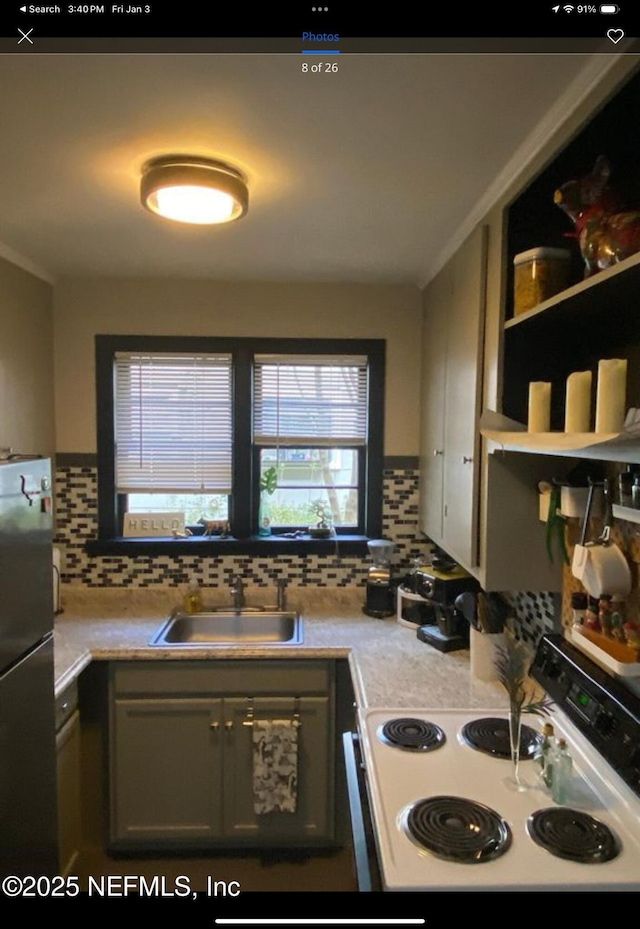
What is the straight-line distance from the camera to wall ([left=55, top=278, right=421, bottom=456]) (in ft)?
9.05

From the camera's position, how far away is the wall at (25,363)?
2.33 metres

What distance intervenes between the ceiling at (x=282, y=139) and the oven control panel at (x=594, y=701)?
4.44 feet

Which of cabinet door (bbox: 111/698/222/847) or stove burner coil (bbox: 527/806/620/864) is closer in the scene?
stove burner coil (bbox: 527/806/620/864)

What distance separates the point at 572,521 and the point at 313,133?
128 centimetres

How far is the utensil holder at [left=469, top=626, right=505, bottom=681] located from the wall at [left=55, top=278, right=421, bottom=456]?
1287 mm

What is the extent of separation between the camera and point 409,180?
1657mm

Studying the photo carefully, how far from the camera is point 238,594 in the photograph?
2.75 meters

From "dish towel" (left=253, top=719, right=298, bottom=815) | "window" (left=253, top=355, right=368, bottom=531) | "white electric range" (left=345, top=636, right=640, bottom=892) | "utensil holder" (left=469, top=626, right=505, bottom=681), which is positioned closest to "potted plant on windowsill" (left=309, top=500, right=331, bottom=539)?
"window" (left=253, top=355, right=368, bottom=531)

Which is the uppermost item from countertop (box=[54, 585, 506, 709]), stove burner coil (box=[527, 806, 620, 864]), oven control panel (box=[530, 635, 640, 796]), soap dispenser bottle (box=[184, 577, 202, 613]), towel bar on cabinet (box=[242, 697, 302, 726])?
oven control panel (box=[530, 635, 640, 796])

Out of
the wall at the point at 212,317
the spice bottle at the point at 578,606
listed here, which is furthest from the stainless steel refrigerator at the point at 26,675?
the spice bottle at the point at 578,606

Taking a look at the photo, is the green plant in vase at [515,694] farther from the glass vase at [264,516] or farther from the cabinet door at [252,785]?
the glass vase at [264,516]

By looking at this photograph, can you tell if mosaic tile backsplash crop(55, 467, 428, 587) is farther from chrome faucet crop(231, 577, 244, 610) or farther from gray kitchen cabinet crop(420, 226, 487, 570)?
gray kitchen cabinet crop(420, 226, 487, 570)

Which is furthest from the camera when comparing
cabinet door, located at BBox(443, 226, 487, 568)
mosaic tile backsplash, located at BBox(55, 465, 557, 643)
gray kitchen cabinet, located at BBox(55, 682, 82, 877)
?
mosaic tile backsplash, located at BBox(55, 465, 557, 643)
